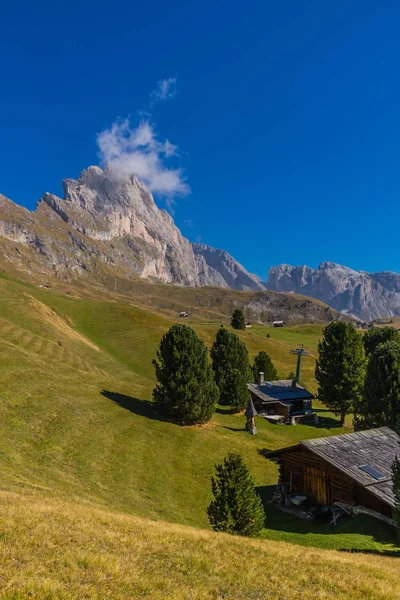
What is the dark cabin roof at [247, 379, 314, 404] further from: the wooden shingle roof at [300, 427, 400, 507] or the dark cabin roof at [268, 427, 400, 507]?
the wooden shingle roof at [300, 427, 400, 507]

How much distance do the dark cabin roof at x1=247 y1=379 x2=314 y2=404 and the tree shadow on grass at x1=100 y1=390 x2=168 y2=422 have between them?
76.3 ft

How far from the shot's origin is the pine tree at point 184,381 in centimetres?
4712

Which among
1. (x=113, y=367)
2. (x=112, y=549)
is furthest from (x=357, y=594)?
(x=113, y=367)

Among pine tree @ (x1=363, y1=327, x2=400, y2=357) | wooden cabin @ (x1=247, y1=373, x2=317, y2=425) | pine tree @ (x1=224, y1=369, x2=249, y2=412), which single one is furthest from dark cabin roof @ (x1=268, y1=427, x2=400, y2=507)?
pine tree @ (x1=363, y1=327, x2=400, y2=357)

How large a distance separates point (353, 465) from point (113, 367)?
53758 millimetres

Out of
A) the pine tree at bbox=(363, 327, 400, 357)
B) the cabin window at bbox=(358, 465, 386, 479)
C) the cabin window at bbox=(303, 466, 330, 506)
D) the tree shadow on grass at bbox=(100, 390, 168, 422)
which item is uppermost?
the pine tree at bbox=(363, 327, 400, 357)

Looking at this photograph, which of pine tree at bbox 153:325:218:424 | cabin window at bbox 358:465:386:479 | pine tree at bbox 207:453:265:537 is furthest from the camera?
pine tree at bbox 153:325:218:424

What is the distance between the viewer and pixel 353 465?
30.4 meters

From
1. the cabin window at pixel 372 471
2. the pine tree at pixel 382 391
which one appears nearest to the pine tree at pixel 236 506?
the cabin window at pixel 372 471

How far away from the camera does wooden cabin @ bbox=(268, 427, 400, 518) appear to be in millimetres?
28438

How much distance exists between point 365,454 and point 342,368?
103 ft

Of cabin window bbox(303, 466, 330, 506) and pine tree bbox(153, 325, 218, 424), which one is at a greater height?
pine tree bbox(153, 325, 218, 424)

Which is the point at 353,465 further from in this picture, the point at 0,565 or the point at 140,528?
the point at 0,565

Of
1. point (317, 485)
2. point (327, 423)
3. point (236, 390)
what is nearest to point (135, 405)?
point (236, 390)
